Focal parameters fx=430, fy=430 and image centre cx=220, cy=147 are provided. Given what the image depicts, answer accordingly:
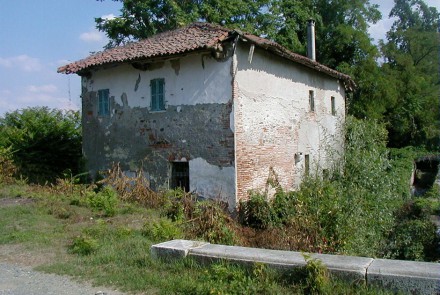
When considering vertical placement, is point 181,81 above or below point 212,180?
above

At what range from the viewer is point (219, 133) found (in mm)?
12711

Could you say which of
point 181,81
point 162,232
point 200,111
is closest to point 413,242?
point 200,111

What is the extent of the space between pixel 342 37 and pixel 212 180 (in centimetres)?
1775

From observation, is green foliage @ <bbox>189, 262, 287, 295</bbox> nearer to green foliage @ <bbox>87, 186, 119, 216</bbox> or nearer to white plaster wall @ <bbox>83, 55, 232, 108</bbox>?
green foliage @ <bbox>87, 186, 119, 216</bbox>

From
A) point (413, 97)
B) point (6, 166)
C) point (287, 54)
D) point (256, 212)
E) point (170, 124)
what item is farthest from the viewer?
point (413, 97)

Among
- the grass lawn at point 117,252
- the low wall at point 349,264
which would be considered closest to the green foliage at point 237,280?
the grass lawn at point 117,252

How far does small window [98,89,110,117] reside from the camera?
15213 millimetres

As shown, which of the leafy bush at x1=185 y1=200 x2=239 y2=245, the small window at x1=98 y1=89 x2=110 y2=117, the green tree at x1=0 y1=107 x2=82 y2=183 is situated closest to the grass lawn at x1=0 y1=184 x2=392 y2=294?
the leafy bush at x1=185 y1=200 x2=239 y2=245

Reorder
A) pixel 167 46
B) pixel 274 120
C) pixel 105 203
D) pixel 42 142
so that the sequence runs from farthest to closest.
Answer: pixel 42 142 → pixel 274 120 → pixel 167 46 → pixel 105 203

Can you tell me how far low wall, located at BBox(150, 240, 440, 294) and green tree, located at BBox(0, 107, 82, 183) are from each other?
1139 cm

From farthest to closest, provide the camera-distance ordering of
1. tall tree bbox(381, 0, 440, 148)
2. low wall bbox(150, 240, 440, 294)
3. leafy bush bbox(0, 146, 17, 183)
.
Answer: tall tree bbox(381, 0, 440, 148), leafy bush bbox(0, 146, 17, 183), low wall bbox(150, 240, 440, 294)

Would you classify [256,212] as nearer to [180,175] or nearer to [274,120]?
[180,175]

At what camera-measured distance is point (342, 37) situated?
26688 mm

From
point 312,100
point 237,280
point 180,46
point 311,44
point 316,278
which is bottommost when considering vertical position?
point 237,280
